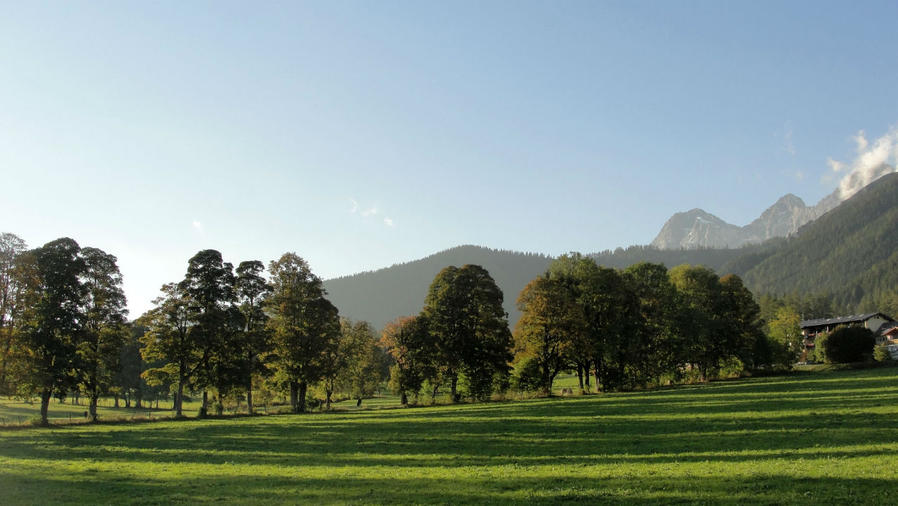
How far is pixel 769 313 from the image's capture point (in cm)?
18325

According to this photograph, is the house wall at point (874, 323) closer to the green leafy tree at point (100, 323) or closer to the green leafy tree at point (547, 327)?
the green leafy tree at point (547, 327)

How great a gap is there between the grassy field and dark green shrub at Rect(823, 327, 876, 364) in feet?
177

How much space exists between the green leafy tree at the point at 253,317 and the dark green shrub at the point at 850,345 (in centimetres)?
8640

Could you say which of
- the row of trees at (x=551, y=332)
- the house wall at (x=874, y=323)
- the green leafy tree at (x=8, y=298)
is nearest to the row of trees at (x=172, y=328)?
the green leafy tree at (x=8, y=298)

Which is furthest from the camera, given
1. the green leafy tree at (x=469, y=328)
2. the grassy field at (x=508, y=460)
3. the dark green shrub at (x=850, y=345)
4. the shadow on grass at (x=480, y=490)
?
the dark green shrub at (x=850, y=345)

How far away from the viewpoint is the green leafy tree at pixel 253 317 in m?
57.1

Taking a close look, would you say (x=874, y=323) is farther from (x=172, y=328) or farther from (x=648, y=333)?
(x=172, y=328)

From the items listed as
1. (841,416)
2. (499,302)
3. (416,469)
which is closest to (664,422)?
(841,416)

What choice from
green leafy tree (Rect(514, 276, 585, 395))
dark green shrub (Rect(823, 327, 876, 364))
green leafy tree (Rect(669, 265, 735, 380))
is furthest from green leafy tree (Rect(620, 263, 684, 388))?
dark green shrub (Rect(823, 327, 876, 364))

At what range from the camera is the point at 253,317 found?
5872 centimetres

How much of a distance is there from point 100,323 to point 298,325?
61.9 ft

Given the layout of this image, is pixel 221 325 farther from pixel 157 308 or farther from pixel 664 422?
pixel 664 422

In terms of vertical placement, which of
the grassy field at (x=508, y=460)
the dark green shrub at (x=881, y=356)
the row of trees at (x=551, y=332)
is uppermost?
the row of trees at (x=551, y=332)

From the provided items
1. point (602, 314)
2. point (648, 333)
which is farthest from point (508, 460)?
point (648, 333)
